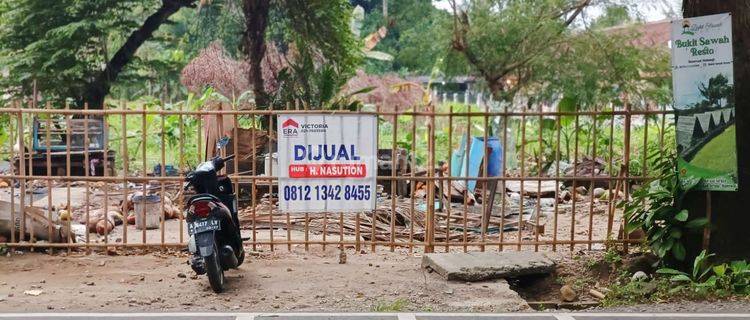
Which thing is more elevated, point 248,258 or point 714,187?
point 714,187

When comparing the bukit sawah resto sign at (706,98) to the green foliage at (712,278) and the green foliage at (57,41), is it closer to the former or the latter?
the green foliage at (712,278)

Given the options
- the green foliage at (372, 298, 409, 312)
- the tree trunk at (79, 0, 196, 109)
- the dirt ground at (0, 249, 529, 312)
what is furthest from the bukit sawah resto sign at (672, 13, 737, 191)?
the tree trunk at (79, 0, 196, 109)

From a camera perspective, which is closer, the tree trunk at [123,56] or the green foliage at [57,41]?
the green foliage at [57,41]

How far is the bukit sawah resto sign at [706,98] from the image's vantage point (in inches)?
278

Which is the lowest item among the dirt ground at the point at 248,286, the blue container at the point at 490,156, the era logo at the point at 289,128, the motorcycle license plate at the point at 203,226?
the dirt ground at the point at 248,286

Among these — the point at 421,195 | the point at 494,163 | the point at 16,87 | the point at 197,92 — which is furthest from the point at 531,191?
the point at 16,87

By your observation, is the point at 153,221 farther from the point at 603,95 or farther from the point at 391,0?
the point at 391,0

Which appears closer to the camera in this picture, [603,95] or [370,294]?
[370,294]

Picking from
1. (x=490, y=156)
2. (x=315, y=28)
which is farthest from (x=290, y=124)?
(x=315, y=28)

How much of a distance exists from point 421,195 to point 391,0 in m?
30.8

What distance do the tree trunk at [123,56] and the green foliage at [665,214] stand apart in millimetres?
18204

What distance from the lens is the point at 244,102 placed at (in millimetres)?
18766

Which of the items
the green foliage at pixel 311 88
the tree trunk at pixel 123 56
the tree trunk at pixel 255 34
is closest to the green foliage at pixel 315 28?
the green foliage at pixel 311 88

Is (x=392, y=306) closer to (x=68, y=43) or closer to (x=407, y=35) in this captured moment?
(x=68, y=43)
